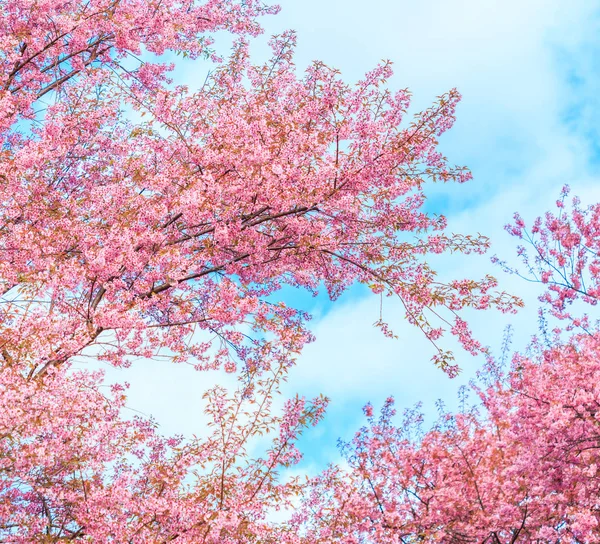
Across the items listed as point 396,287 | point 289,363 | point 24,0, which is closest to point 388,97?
point 396,287

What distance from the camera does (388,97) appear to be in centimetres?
994

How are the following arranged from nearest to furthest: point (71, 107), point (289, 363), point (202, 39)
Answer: point (289, 363), point (71, 107), point (202, 39)

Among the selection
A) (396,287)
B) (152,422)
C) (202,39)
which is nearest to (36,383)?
(152,422)

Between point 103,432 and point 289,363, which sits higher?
point 289,363

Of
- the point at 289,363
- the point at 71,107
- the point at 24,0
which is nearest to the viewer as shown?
the point at 289,363

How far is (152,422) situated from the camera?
999 centimetres

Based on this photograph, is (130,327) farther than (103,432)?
Yes

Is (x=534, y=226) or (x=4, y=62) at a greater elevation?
(x=4, y=62)

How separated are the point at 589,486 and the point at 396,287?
3.85 metres

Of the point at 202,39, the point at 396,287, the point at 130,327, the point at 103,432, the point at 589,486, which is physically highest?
the point at 202,39

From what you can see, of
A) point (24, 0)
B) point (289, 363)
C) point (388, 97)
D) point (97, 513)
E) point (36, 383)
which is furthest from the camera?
point (24, 0)

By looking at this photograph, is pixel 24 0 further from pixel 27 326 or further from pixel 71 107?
pixel 27 326

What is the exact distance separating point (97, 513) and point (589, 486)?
572cm

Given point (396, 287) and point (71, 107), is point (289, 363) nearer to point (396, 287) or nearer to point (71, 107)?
point (396, 287)
